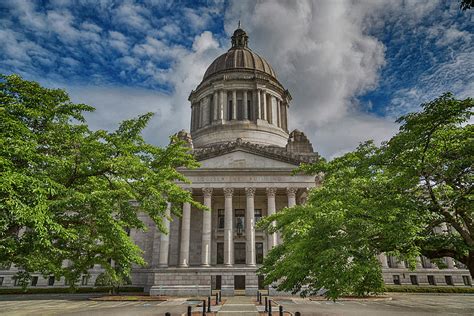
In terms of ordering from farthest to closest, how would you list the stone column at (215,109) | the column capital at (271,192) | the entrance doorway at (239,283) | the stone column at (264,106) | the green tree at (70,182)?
the stone column at (264,106), the stone column at (215,109), the column capital at (271,192), the entrance doorway at (239,283), the green tree at (70,182)

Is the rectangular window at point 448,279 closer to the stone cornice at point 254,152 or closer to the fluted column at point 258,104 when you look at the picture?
the stone cornice at point 254,152

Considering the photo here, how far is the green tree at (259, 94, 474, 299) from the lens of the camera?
9547mm

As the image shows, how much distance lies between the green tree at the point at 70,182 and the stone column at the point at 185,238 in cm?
2400

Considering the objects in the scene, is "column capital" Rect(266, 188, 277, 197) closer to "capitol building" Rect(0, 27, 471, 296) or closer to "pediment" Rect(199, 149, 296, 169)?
"capitol building" Rect(0, 27, 471, 296)

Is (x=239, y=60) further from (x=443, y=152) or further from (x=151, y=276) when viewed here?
(x=443, y=152)

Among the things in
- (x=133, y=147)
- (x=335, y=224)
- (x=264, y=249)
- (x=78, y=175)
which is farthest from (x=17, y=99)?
(x=264, y=249)

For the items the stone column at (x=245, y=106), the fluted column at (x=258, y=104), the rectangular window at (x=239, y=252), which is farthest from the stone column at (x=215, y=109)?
the rectangular window at (x=239, y=252)

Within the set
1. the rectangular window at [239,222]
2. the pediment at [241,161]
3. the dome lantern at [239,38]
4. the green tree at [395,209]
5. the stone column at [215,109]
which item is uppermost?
the dome lantern at [239,38]

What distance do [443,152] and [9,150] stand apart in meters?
13.2

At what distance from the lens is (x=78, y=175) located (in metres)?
13.2

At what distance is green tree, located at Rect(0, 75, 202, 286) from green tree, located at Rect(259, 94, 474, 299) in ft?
21.2

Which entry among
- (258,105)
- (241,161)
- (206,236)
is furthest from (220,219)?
(258,105)

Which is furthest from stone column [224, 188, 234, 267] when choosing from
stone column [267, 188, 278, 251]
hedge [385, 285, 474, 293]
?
hedge [385, 285, 474, 293]

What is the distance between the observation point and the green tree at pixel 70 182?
1020cm
